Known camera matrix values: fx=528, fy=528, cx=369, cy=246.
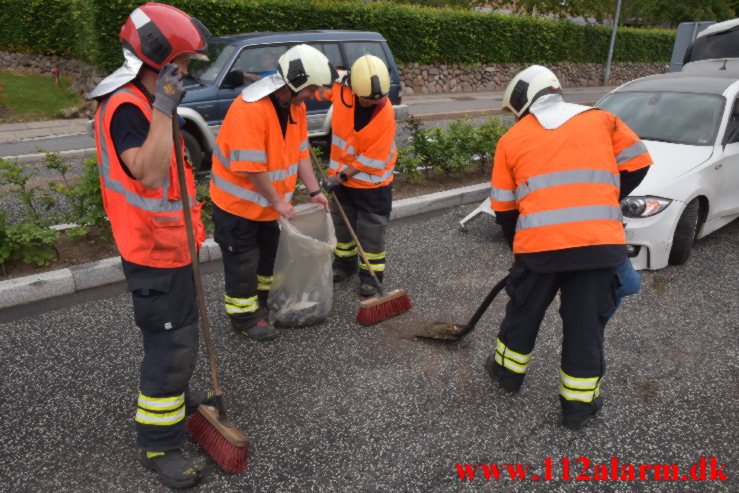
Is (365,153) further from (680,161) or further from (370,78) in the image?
(680,161)

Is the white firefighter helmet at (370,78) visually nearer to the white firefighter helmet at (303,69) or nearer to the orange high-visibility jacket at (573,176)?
the white firefighter helmet at (303,69)

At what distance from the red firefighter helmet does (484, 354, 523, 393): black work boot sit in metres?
2.33

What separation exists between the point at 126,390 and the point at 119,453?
0.52 metres

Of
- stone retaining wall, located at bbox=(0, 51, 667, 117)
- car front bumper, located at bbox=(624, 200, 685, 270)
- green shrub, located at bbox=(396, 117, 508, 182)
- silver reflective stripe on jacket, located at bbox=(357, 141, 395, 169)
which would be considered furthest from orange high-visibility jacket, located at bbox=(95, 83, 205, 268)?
stone retaining wall, located at bbox=(0, 51, 667, 117)

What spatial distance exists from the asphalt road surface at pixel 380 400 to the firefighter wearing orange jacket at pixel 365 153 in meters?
0.56

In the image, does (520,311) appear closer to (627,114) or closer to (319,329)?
(319,329)

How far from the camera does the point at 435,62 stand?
18.2m

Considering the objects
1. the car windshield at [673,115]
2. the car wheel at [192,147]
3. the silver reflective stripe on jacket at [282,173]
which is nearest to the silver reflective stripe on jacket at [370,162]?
the silver reflective stripe on jacket at [282,173]

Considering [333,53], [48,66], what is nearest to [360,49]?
[333,53]

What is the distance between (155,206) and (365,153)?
2.06 m

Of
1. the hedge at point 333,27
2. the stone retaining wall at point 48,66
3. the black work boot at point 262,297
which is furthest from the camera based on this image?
the stone retaining wall at point 48,66

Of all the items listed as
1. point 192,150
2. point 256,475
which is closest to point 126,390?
point 256,475

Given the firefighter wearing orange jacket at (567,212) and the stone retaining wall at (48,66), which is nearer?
the firefighter wearing orange jacket at (567,212)

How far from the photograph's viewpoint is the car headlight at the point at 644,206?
15.2 feet
